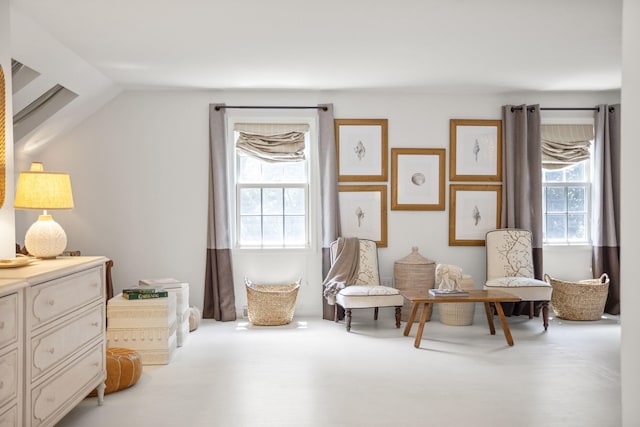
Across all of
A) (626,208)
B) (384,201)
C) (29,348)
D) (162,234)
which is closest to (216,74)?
(162,234)

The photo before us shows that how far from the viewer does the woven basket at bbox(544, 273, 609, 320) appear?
5.98 meters

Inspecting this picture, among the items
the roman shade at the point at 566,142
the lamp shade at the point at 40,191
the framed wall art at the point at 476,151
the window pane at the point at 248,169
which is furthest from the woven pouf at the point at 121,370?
the roman shade at the point at 566,142

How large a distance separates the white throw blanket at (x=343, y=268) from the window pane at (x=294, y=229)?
20.4 inches

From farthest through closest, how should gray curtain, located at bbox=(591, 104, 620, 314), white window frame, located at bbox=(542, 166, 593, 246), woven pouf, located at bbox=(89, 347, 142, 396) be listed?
white window frame, located at bbox=(542, 166, 593, 246), gray curtain, located at bbox=(591, 104, 620, 314), woven pouf, located at bbox=(89, 347, 142, 396)

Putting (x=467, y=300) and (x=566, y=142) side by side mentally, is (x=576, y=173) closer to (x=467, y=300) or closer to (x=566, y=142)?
(x=566, y=142)

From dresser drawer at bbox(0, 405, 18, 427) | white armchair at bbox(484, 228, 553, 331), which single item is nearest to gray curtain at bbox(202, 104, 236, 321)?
white armchair at bbox(484, 228, 553, 331)

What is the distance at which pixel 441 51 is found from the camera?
4727 mm

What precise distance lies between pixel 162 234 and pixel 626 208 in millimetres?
4807

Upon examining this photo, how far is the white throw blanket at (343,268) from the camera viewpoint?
592 centimetres

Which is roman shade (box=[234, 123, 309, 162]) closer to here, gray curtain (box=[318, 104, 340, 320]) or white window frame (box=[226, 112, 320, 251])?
white window frame (box=[226, 112, 320, 251])

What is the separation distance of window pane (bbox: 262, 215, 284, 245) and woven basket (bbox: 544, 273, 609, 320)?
9.44ft

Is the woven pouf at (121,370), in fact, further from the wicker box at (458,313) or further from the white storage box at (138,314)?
the wicker box at (458,313)

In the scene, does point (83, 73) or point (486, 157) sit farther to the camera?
point (486, 157)

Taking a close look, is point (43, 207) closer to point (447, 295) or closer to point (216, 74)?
point (216, 74)
